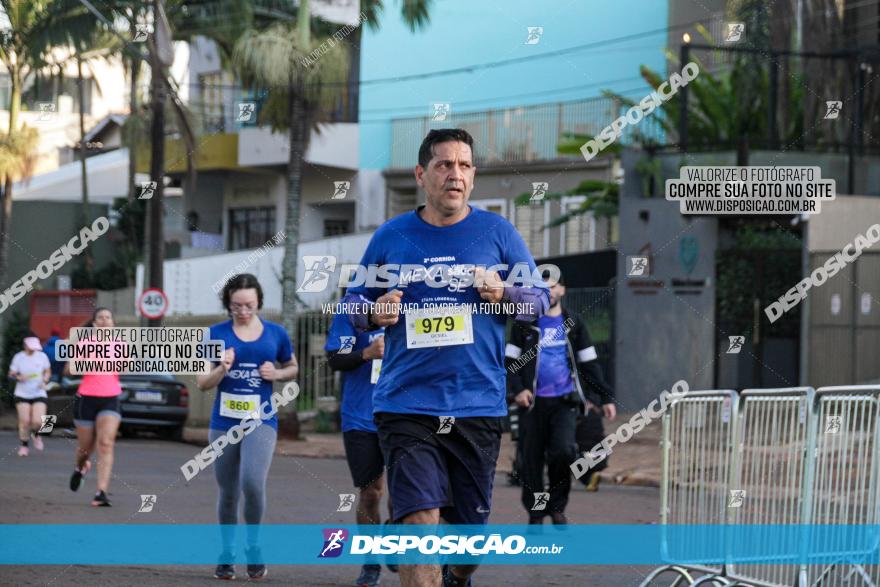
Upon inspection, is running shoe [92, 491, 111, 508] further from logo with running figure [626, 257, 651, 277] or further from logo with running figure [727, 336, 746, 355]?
logo with running figure [626, 257, 651, 277]

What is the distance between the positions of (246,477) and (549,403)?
3135 mm

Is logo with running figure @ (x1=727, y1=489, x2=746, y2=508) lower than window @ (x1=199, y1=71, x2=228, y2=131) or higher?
lower

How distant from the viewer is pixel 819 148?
24109mm

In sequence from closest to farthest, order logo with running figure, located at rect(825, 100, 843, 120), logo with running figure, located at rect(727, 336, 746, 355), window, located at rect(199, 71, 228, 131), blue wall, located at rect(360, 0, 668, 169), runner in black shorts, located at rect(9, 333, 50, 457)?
1. runner in black shorts, located at rect(9, 333, 50, 457)
2. logo with running figure, located at rect(727, 336, 746, 355)
3. logo with running figure, located at rect(825, 100, 843, 120)
4. blue wall, located at rect(360, 0, 668, 169)
5. window, located at rect(199, 71, 228, 131)

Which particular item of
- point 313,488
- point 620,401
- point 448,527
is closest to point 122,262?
point 620,401

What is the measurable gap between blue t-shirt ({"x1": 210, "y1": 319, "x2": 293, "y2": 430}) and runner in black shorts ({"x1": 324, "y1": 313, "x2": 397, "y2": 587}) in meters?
0.54

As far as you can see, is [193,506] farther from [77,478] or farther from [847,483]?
[847,483]

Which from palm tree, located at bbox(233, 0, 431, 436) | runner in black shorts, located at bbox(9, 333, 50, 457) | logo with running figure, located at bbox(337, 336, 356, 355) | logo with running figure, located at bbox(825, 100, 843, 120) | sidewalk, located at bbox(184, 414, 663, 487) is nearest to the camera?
logo with running figure, located at bbox(337, 336, 356, 355)

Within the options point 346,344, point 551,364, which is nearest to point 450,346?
point 346,344

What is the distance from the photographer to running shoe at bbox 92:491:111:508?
41.7 ft

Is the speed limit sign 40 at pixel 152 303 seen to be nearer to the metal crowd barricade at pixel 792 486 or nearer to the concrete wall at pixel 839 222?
the concrete wall at pixel 839 222

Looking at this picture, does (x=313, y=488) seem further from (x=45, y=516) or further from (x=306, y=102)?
(x=306, y=102)

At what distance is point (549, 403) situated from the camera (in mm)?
11133

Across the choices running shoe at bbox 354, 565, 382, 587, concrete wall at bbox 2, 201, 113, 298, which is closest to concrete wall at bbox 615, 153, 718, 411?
concrete wall at bbox 2, 201, 113, 298
